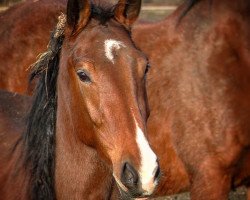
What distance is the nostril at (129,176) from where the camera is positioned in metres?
2.32

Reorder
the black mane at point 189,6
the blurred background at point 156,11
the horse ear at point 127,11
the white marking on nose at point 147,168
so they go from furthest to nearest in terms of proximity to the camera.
Result: the blurred background at point 156,11
the black mane at point 189,6
the horse ear at point 127,11
the white marking on nose at point 147,168

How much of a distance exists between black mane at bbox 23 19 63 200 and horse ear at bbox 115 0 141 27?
34cm

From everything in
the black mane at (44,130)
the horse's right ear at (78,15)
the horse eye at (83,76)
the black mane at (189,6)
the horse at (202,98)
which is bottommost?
the horse at (202,98)

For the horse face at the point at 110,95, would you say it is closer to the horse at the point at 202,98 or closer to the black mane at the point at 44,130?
the black mane at the point at 44,130

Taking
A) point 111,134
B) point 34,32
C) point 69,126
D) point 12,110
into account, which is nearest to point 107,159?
point 111,134

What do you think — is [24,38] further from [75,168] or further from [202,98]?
[75,168]

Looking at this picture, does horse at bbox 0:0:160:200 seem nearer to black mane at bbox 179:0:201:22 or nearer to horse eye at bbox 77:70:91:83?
horse eye at bbox 77:70:91:83

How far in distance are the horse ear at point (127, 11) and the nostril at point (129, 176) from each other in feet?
3.01

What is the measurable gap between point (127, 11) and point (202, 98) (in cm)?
131

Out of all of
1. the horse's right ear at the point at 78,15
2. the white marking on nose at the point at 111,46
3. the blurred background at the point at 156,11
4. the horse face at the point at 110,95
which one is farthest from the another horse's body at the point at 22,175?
the blurred background at the point at 156,11

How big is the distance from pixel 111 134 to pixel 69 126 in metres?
0.39

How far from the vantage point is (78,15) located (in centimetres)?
274

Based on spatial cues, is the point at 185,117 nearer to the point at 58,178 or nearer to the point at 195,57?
the point at 195,57

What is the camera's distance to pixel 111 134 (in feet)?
8.14
